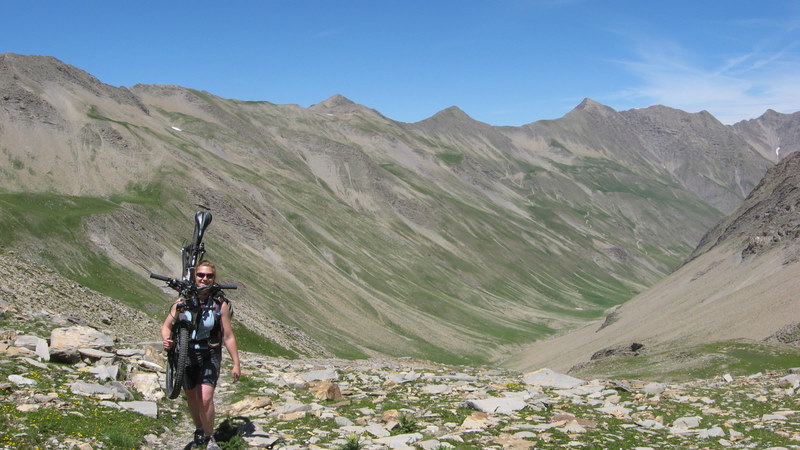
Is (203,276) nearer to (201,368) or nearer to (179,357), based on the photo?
(179,357)

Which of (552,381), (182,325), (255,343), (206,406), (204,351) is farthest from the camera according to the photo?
(255,343)

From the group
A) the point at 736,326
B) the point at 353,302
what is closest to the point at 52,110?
the point at 353,302

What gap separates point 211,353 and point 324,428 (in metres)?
4.09

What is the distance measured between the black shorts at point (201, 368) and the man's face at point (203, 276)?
1.39 metres

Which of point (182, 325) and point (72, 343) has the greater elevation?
point (182, 325)

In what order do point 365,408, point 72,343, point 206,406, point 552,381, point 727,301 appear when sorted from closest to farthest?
point 206,406
point 365,408
point 72,343
point 552,381
point 727,301

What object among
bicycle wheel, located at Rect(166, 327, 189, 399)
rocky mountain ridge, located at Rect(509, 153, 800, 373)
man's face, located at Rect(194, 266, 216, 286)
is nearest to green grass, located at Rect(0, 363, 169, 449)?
bicycle wheel, located at Rect(166, 327, 189, 399)

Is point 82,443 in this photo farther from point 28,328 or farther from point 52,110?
point 52,110

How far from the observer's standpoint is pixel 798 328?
176ft

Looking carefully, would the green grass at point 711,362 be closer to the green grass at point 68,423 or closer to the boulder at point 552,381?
the boulder at point 552,381

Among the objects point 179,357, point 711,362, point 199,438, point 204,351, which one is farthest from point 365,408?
point 711,362

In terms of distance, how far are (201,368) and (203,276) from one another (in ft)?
6.34

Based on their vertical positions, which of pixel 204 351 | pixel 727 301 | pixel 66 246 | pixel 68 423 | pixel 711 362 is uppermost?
pixel 204 351

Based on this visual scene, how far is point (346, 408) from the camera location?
19250mm
